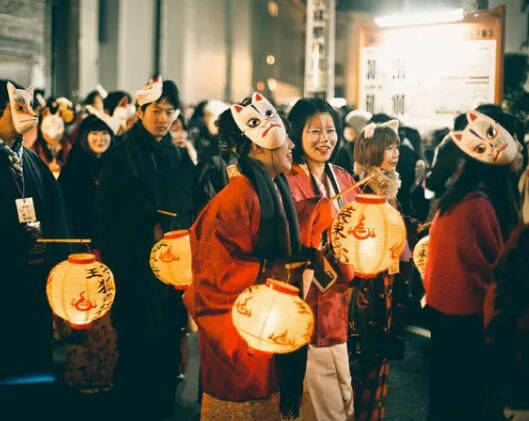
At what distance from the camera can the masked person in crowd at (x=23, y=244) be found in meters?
5.09

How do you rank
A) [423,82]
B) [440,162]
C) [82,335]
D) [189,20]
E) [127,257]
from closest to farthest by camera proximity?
[127,257] < [82,335] < [440,162] < [423,82] < [189,20]

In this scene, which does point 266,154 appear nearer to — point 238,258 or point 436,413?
point 238,258

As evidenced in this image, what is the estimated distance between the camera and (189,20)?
22.7m

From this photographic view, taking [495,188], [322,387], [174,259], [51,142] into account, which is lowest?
[322,387]

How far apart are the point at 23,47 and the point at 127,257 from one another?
36.2 ft

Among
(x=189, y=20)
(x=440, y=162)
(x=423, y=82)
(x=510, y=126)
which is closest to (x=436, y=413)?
(x=510, y=126)

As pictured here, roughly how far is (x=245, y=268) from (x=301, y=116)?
1.51 m

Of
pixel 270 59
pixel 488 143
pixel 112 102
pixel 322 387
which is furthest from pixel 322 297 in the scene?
pixel 270 59

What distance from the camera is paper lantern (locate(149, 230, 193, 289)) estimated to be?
5.00 metres

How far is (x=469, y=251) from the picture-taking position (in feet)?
13.2

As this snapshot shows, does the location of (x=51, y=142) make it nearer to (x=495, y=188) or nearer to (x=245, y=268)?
(x=245, y=268)

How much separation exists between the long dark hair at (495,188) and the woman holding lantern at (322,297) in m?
0.92

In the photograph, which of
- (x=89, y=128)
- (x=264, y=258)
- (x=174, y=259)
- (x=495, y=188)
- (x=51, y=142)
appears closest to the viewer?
(x=264, y=258)

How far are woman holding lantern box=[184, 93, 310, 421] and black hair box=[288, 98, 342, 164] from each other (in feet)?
2.75
